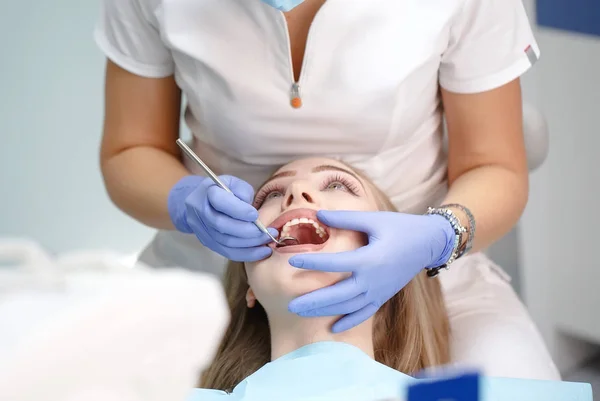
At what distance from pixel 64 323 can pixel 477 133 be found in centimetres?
115

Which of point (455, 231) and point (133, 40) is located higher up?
point (133, 40)

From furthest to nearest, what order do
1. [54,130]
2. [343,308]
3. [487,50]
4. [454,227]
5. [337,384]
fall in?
[54,130], [487,50], [454,227], [343,308], [337,384]

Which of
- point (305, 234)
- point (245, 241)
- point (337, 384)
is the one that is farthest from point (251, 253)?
point (337, 384)

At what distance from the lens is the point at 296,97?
5.20 feet

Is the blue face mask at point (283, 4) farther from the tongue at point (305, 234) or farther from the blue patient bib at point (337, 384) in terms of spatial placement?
the blue patient bib at point (337, 384)

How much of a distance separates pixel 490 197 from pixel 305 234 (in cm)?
34

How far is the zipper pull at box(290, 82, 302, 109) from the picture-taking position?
1.58 meters

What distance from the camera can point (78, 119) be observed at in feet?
9.50

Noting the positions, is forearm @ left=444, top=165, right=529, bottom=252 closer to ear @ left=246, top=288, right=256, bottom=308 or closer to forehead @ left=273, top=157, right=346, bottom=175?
forehead @ left=273, top=157, right=346, bottom=175

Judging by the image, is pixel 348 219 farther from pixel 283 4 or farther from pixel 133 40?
pixel 133 40

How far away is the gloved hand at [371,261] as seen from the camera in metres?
1.36

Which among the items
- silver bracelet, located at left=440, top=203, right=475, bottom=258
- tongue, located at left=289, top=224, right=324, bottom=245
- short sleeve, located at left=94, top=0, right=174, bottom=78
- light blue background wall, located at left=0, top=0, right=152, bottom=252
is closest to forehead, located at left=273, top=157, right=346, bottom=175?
tongue, located at left=289, top=224, right=324, bottom=245

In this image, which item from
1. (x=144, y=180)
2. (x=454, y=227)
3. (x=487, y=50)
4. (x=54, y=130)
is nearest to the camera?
(x=454, y=227)

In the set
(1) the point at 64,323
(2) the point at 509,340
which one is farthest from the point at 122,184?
Result: (1) the point at 64,323
